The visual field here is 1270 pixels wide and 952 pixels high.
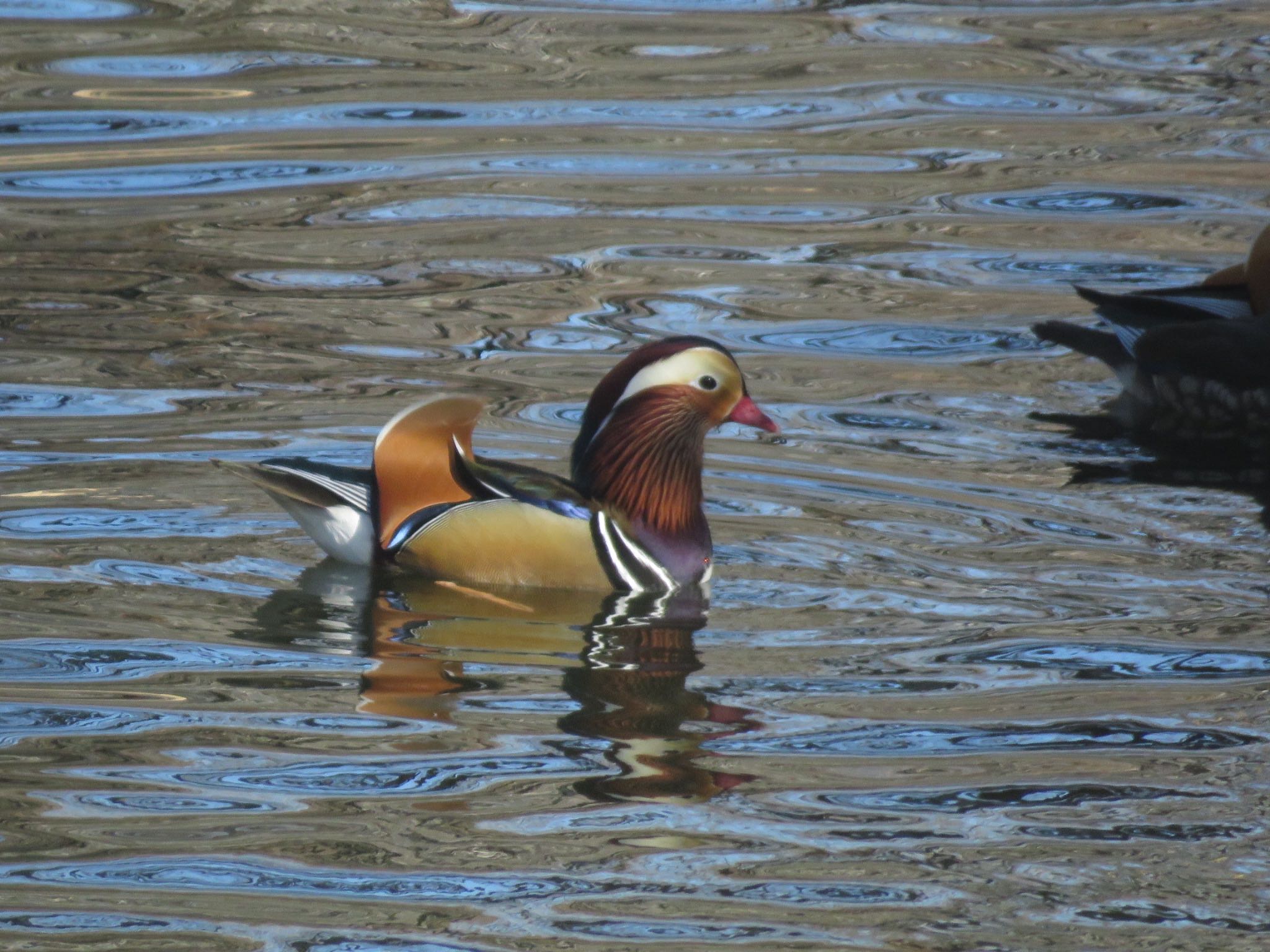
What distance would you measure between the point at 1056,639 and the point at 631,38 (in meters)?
8.85

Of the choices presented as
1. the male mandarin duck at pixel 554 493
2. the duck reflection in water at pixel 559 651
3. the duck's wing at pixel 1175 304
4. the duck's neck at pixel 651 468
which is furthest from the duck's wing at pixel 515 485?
the duck's wing at pixel 1175 304

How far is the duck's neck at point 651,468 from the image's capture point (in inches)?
256

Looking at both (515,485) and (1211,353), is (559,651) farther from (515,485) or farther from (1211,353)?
(1211,353)

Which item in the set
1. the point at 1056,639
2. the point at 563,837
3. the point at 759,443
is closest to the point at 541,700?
the point at 563,837

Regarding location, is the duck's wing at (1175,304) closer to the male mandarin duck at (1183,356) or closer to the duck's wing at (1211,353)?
the male mandarin duck at (1183,356)

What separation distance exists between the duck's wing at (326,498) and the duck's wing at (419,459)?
56 mm

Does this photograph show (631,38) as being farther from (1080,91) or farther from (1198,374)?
(1198,374)

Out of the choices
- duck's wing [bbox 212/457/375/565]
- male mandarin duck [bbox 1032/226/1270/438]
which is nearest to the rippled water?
duck's wing [bbox 212/457/375/565]

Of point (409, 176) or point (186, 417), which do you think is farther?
point (409, 176)

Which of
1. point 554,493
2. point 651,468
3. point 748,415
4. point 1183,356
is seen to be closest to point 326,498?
point 554,493

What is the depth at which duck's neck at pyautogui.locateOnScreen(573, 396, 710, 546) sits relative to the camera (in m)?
6.49

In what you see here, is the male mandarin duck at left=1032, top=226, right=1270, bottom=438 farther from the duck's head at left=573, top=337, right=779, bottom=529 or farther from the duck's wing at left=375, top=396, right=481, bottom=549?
the duck's wing at left=375, top=396, right=481, bottom=549

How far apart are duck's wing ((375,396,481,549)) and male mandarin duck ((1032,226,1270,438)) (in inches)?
136

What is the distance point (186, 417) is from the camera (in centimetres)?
772
